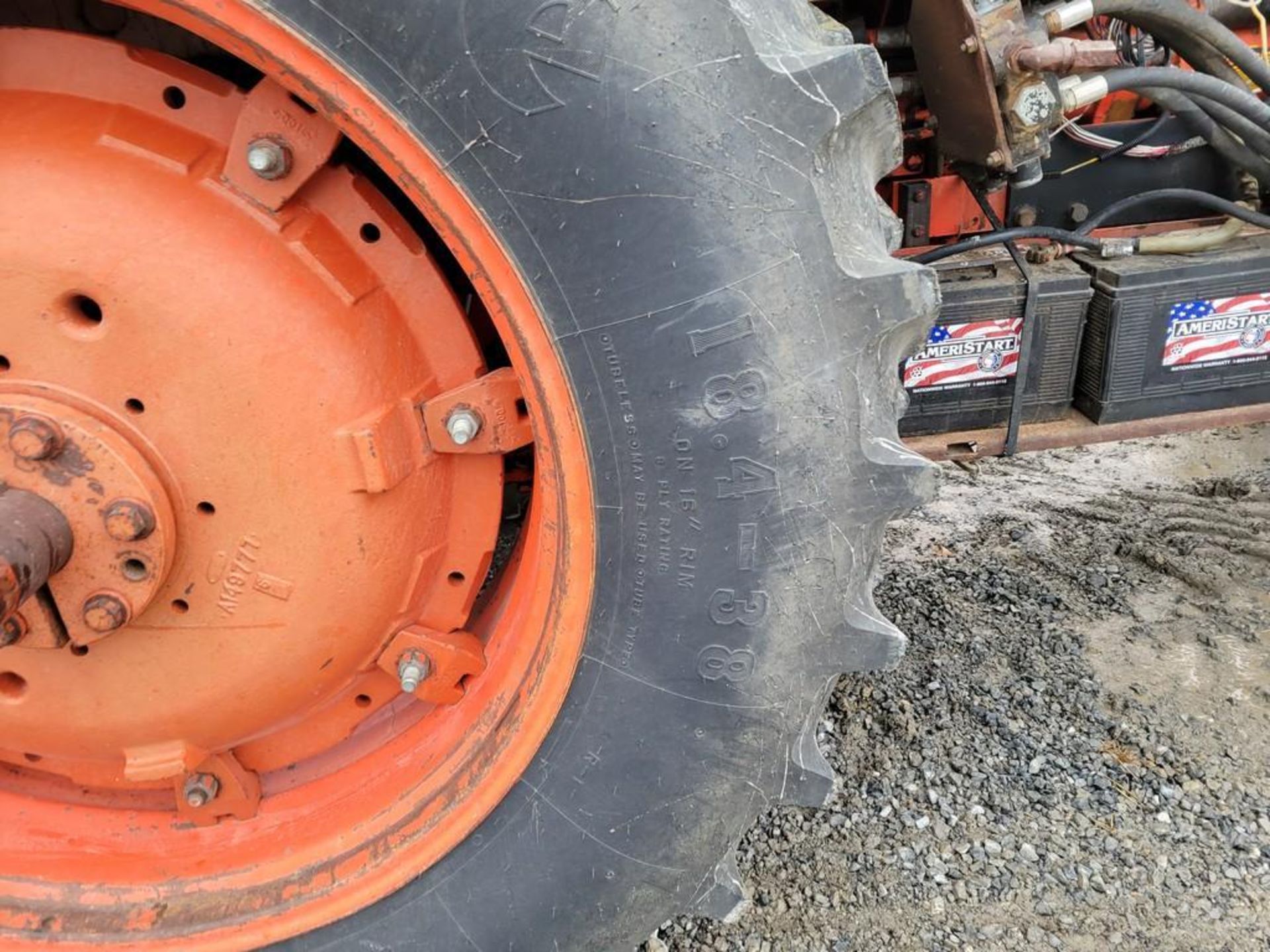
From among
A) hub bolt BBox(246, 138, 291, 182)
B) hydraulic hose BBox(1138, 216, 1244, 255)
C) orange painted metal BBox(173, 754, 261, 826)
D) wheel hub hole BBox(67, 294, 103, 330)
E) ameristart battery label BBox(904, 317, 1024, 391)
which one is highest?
hub bolt BBox(246, 138, 291, 182)

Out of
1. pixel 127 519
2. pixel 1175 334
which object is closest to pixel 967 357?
pixel 1175 334

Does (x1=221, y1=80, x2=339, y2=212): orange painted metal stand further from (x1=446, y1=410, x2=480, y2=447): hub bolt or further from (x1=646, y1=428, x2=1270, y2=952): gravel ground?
(x1=646, y1=428, x2=1270, y2=952): gravel ground

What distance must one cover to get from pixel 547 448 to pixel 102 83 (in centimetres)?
68

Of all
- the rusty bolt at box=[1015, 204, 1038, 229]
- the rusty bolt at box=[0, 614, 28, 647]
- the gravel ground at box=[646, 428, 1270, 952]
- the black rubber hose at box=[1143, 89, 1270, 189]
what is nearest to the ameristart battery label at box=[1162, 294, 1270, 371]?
the black rubber hose at box=[1143, 89, 1270, 189]

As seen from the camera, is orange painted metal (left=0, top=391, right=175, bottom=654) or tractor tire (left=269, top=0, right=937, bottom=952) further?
orange painted metal (left=0, top=391, right=175, bottom=654)

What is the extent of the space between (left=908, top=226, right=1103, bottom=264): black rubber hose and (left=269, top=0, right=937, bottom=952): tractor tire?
0.75 m

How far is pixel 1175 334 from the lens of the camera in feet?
6.41

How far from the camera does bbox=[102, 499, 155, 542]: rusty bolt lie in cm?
111

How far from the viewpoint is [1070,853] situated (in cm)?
179

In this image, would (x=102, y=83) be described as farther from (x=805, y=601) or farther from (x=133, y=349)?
(x=805, y=601)

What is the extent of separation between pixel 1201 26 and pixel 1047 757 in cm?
138

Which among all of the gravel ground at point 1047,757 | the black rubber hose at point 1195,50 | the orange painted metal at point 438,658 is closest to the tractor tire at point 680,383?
the orange painted metal at point 438,658

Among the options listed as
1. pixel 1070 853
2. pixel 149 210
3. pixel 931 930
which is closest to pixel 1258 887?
pixel 1070 853

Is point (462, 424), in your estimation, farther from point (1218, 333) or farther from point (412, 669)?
point (1218, 333)
